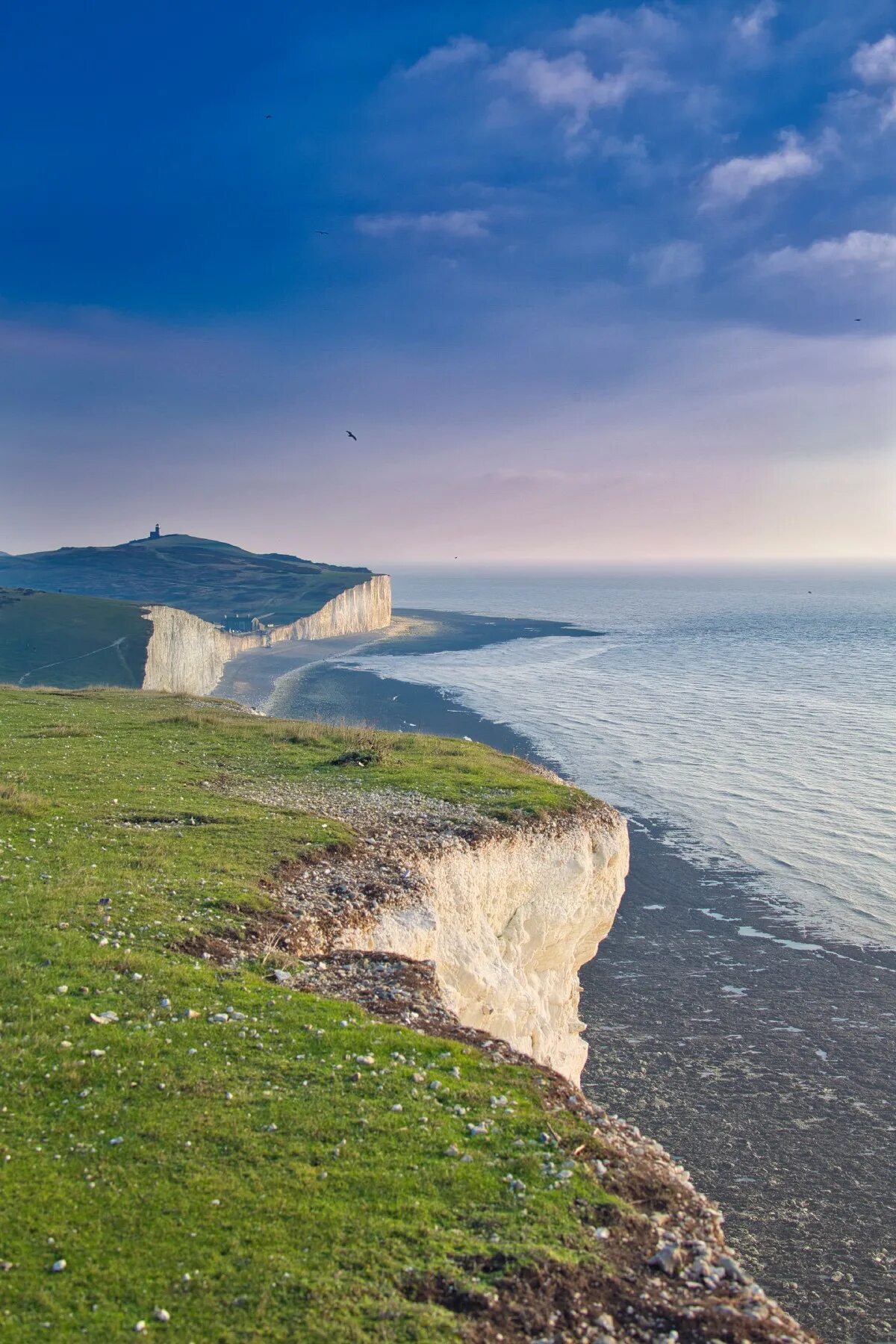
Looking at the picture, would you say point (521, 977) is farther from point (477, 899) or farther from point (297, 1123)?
point (297, 1123)

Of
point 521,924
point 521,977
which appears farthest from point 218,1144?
point 521,924

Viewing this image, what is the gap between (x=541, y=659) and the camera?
345ft

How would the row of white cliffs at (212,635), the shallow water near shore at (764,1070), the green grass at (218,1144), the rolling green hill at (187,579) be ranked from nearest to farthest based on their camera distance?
the green grass at (218,1144) → the shallow water near shore at (764,1070) → the row of white cliffs at (212,635) → the rolling green hill at (187,579)

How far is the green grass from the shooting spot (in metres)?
6.78

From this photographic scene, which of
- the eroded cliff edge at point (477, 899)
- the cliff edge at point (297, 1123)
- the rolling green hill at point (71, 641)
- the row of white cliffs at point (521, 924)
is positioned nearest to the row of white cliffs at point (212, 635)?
the rolling green hill at point (71, 641)

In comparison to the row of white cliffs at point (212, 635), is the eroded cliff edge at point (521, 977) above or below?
below

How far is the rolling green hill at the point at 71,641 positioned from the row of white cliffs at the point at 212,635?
1.78 metres

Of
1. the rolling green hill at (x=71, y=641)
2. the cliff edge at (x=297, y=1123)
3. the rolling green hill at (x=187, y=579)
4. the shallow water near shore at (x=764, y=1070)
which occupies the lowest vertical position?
the shallow water near shore at (x=764, y=1070)

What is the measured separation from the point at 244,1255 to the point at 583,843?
16.7 metres

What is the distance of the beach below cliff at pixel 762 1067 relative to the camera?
1691cm

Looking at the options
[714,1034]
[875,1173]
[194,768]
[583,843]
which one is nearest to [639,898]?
[714,1034]

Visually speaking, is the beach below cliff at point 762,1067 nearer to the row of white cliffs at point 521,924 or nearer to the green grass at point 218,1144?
the row of white cliffs at point 521,924

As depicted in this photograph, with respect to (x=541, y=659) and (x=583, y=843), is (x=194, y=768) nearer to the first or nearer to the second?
(x=583, y=843)

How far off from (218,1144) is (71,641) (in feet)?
222
